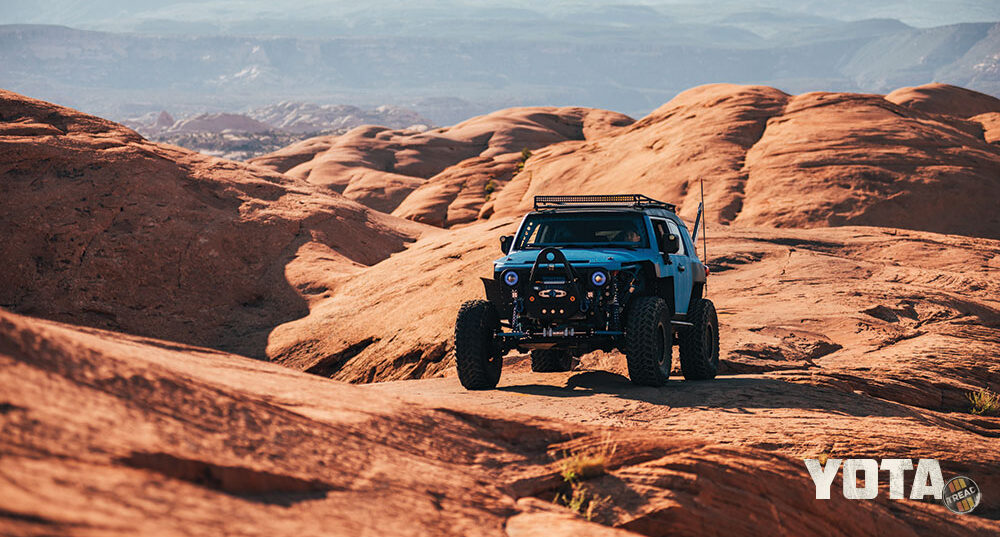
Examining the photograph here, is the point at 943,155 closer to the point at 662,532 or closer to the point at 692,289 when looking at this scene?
the point at 692,289

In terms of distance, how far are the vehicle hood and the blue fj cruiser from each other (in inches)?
0.6

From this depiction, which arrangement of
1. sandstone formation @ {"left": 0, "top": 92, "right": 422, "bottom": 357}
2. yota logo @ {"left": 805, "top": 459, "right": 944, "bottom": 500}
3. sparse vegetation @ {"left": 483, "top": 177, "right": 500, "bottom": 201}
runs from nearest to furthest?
yota logo @ {"left": 805, "top": 459, "right": 944, "bottom": 500} → sandstone formation @ {"left": 0, "top": 92, "right": 422, "bottom": 357} → sparse vegetation @ {"left": 483, "top": 177, "right": 500, "bottom": 201}

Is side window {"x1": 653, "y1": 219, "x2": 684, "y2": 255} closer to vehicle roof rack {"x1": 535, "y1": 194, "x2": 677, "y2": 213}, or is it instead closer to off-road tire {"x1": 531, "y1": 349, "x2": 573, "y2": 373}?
vehicle roof rack {"x1": 535, "y1": 194, "x2": 677, "y2": 213}

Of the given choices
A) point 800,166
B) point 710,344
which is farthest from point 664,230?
point 800,166

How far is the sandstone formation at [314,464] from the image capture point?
395 cm

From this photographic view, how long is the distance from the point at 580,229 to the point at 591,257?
1.39 m

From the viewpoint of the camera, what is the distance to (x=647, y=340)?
35.8 ft

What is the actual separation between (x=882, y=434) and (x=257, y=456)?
719 cm

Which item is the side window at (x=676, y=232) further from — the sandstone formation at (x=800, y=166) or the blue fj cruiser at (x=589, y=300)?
the sandstone formation at (x=800, y=166)

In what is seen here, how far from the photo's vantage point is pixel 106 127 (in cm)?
2623

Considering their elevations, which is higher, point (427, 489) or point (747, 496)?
point (427, 489)

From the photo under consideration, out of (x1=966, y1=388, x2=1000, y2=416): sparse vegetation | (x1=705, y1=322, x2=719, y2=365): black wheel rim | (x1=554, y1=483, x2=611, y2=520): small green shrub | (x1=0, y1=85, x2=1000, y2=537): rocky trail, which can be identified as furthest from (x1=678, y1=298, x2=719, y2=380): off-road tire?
(x1=554, y1=483, x2=611, y2=520): small green shrub

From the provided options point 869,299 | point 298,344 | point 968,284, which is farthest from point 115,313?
point 968,284

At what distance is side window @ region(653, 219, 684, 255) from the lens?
12561 mm
